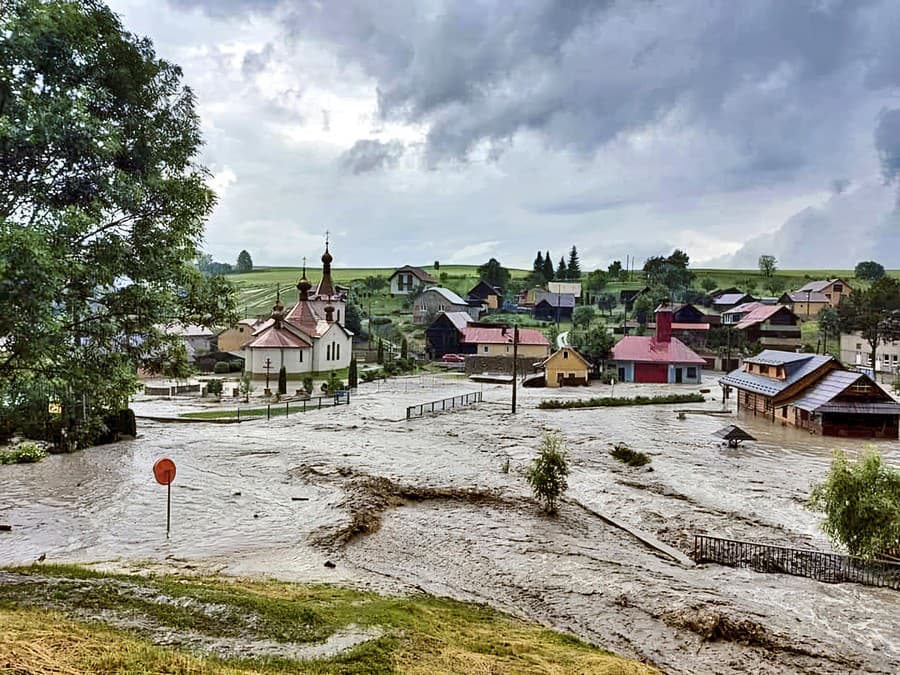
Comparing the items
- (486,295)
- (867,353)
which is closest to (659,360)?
(867,353)

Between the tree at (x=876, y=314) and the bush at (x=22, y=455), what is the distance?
234ft

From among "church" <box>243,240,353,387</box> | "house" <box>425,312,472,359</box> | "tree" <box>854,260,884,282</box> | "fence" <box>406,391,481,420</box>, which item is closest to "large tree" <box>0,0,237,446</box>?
"fence" <box>406,391,481,420</box>

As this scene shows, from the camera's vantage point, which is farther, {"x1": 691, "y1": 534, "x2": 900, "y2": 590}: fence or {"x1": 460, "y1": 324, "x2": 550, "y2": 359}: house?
{"x1": 460, "y1": 324, "x2": 550, "y2": 359}: house

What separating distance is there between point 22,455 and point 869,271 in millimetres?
162282

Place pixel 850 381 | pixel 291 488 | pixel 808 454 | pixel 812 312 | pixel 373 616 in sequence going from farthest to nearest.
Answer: pixel 812 312, pixel 850 381, pixel 808 454, pixel 291 488, pixel 373 616

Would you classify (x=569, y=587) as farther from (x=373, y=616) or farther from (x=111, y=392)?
(x=111, y=392)

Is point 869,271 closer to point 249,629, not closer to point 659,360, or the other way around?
point 659,360

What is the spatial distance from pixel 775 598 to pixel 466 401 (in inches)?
1273

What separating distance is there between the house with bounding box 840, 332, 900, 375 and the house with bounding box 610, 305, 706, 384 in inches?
737

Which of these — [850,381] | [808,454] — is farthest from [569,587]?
[850,381]

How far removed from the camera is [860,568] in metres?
12.9

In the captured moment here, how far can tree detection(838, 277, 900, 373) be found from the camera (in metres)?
63.3

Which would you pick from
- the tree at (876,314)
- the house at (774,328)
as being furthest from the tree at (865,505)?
the house at (774,328)

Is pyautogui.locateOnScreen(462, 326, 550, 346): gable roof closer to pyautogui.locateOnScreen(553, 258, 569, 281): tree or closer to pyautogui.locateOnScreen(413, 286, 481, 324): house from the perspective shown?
pyautogui.locateOnScreen(413, 286, 481, 324): house
